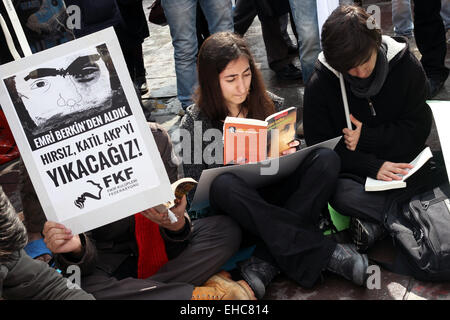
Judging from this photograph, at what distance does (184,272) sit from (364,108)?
1.08 metres

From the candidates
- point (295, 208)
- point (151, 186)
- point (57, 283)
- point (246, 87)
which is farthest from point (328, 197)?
point (57, 283)

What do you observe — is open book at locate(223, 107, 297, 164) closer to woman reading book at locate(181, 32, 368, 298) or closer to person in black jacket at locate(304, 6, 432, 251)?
woman reading book at locate(181, 32, 368, 298)

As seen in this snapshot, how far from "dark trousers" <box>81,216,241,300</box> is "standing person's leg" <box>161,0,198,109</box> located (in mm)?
1607

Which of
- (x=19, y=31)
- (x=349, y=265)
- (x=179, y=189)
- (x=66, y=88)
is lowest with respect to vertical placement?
(x=349, y=265)

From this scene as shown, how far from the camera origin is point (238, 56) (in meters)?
2.41

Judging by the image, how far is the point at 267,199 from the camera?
7.97 feet

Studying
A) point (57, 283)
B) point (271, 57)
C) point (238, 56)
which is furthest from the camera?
point (271, 57)

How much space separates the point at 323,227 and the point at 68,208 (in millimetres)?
1174

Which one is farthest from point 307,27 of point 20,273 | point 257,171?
point 20,273

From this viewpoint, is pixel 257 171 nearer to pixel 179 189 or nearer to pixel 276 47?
pixel 179 189

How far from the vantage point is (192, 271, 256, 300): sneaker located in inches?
82.1

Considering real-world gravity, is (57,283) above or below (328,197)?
above

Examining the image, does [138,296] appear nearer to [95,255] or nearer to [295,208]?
[95,255]

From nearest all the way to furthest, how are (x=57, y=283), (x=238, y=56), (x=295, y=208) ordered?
(x=57, y=283) < (x=295, y=208) < (x=238, y=56)
